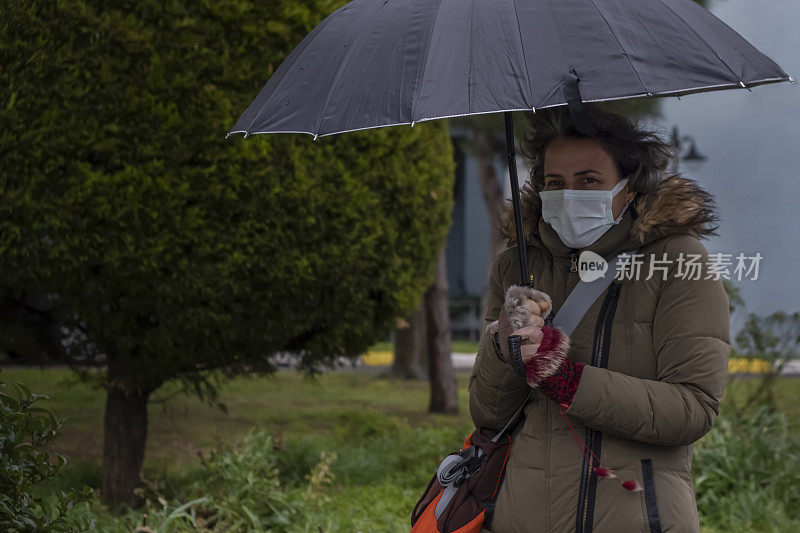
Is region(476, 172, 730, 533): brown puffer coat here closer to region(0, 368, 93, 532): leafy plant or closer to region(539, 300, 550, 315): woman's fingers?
region(539, 300, 550, 315): woman's fingers

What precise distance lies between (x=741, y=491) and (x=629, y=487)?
4424mm

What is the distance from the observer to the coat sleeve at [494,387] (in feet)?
7.68

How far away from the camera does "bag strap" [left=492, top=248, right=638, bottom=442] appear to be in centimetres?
229

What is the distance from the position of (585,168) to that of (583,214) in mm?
144

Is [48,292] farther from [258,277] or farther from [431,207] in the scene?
[431,207]

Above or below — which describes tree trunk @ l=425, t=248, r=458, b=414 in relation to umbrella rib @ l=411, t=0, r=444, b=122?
below

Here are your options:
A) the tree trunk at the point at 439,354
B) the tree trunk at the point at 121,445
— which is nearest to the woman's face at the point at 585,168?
the tree trunk at the point at 121,445

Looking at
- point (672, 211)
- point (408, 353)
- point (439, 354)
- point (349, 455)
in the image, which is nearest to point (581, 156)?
point (672, 211)

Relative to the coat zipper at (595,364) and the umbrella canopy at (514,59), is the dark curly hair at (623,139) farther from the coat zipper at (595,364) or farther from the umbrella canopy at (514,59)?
the coat zipper at (595,364)

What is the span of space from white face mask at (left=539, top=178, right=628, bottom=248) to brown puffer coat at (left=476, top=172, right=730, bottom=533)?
0.03 meters

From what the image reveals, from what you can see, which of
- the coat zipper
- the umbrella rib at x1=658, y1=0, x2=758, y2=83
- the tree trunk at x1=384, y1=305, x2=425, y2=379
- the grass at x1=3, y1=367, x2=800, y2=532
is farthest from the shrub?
the tree trunk at x1=384, y1=305, x2=425, y2=379

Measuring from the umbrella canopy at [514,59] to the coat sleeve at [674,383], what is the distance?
21.4 inches

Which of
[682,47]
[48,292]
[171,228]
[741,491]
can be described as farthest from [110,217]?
[741,491]

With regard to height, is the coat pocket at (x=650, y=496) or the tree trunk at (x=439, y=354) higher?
the coat pocket at (x=650, y=496)
